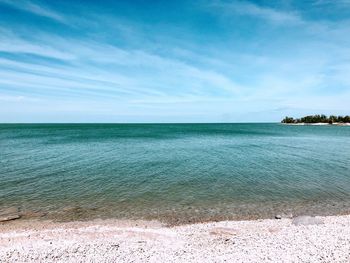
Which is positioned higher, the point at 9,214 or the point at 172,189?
the point at 172,189

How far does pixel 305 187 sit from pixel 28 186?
2228 cm

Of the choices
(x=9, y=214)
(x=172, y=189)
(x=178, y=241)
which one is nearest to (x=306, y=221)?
(x=178, y=241)

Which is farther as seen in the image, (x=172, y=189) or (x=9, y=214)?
(x=172, y=189)

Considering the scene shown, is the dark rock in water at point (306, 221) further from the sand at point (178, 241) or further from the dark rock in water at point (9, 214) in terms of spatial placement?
the dark rock in water at point (9, 214)

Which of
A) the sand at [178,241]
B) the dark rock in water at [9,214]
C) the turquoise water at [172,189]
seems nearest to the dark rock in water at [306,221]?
the sand at [178,241]

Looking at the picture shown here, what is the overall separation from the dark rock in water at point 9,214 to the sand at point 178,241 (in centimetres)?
101

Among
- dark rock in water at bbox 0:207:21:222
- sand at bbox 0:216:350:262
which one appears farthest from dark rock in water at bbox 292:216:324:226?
dark rock in water at bbox 0:207:21:222

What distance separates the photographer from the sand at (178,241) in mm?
9836

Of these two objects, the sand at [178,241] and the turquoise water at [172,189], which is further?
the turquoise water at [172,189]

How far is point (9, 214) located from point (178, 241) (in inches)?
414

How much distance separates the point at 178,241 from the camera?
11523 millimetres

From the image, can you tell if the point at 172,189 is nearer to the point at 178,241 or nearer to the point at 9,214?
the point at 178,241

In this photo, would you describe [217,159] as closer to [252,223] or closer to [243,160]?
[243,160]

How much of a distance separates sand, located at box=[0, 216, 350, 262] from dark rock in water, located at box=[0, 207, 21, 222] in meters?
1.01
